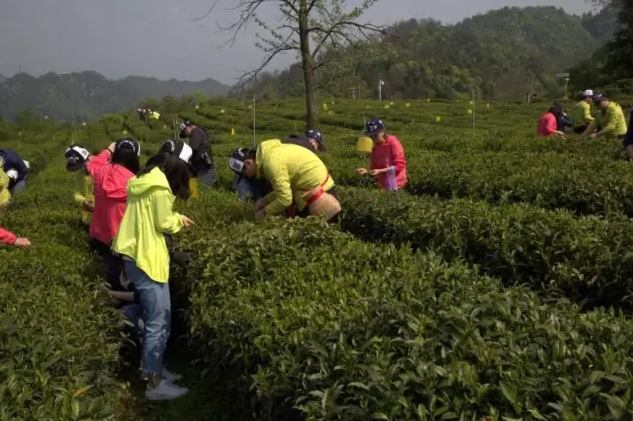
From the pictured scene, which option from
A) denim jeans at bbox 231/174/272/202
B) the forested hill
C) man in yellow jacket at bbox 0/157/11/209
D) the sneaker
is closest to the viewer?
the sneaker

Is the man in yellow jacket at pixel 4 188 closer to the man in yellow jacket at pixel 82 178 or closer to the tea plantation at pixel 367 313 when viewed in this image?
the tea plantation at pixel 367 313

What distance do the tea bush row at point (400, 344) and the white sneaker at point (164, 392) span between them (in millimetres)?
582

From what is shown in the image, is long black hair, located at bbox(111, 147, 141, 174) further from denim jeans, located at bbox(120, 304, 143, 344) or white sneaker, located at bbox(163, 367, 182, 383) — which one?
white sneaker, located at bbox(163, 367, 182, 383)

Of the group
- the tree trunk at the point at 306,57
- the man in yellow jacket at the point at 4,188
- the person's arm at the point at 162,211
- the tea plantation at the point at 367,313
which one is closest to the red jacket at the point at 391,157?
the tea plantation at the point at 367,313

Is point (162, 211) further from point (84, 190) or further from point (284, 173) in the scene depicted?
point (84, 190)

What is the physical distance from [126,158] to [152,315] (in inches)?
53.0

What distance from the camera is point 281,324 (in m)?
2.90

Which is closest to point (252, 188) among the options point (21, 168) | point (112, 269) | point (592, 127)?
point (112, 269)

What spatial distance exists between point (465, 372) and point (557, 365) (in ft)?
1.15

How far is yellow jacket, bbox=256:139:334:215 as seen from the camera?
474cm

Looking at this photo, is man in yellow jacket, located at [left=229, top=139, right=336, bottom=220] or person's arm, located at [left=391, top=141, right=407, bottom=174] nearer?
man in yellow jacket, located at [left=229, top=139, right=336, bottom=220]

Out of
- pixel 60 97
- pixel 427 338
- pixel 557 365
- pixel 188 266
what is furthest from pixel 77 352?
pixel 60 97

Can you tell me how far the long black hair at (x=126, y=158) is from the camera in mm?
4582

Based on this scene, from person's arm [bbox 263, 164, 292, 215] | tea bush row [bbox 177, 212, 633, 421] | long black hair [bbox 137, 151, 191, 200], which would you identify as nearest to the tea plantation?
tea bush row [bbox 177, 212, 633, 421]
